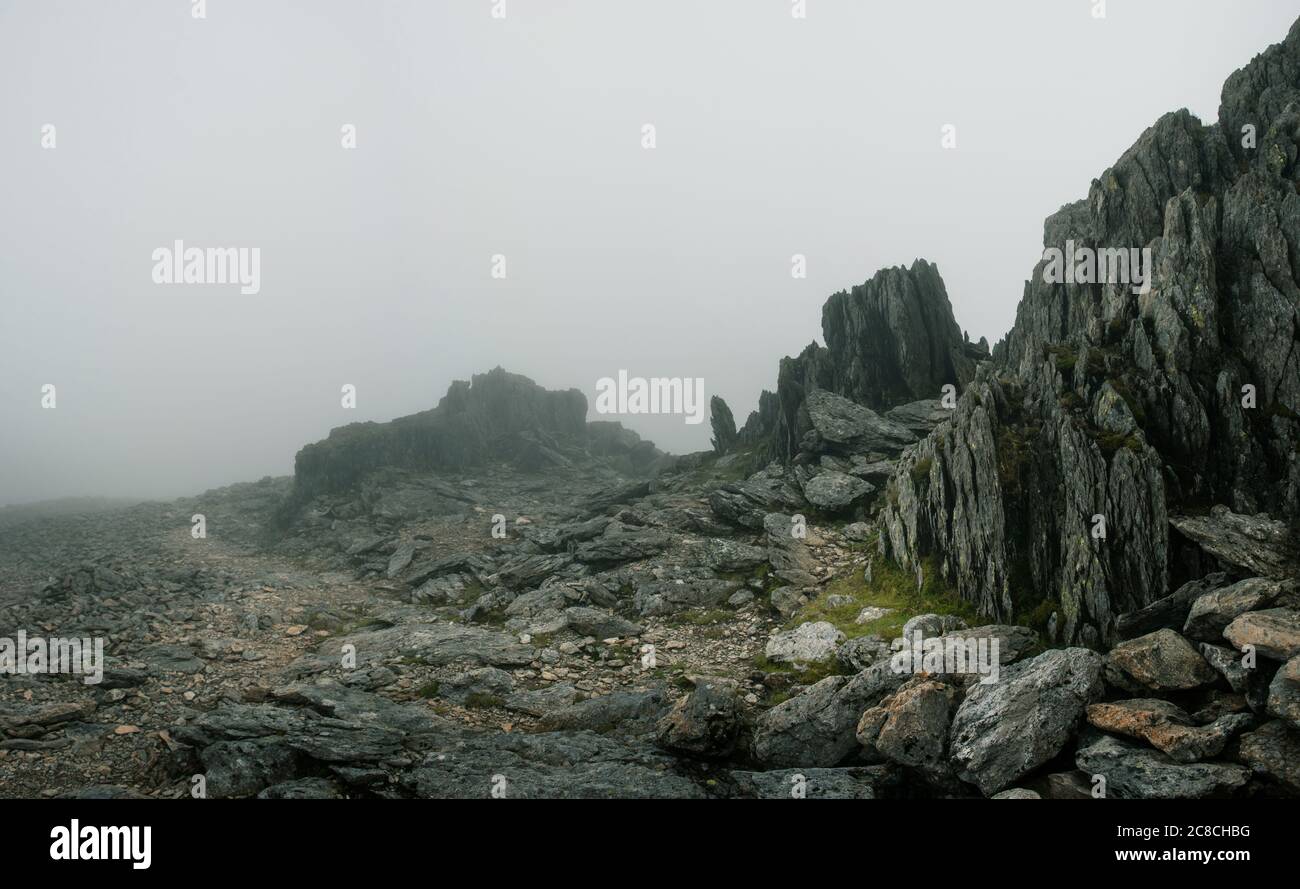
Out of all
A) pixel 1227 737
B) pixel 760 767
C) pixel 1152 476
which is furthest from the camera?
pixel 1152 476

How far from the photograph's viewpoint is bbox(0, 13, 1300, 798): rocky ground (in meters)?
12.1

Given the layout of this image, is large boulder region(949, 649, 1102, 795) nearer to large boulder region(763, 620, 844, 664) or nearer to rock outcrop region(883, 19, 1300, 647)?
rock outcrop region(883, 19, 1300, 647)

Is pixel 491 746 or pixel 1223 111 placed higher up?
pixel 1223 111

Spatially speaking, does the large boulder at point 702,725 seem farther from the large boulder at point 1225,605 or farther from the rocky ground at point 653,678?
the large boulder at point 1225,605

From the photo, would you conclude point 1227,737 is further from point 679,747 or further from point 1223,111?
point 1223,111

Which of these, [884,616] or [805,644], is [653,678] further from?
[884,616]

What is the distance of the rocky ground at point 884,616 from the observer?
476 inches

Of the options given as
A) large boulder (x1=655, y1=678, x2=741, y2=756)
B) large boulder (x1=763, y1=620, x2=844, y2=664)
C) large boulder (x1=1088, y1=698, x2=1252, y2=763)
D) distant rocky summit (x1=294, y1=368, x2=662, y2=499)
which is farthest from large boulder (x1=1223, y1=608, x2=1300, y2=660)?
distant rocky summit (x1=294, y1=368, x2=662, y2=499)

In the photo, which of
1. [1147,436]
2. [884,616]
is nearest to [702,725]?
[884,616]

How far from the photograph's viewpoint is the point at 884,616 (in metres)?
21.4

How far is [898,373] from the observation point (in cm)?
4731
